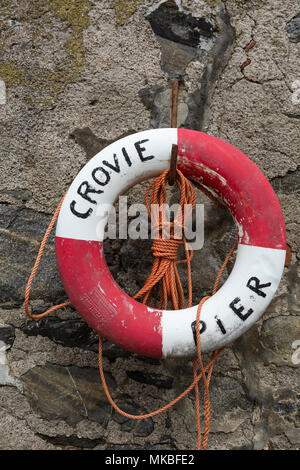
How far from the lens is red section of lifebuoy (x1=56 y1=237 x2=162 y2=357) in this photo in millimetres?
1008

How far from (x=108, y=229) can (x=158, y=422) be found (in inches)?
22.3

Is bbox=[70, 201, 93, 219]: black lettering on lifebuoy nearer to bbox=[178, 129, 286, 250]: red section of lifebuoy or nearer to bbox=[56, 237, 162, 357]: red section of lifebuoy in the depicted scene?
bbox=[56, 237, 162, 357]: red section of lifebuoy

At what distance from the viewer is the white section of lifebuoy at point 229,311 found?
100cm

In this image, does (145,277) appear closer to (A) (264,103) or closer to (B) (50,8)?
(A) (264,103)

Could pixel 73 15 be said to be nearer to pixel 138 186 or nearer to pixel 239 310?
pixel 138 186

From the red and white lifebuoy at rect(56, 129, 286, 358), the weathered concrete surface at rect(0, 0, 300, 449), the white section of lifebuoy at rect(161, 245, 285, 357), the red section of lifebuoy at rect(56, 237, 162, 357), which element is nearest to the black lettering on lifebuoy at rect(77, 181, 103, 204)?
the red and white lifebuoy at rect(56, 129, 286, 358)

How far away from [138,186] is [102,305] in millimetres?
383

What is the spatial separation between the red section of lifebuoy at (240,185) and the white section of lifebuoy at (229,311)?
0.13 ft

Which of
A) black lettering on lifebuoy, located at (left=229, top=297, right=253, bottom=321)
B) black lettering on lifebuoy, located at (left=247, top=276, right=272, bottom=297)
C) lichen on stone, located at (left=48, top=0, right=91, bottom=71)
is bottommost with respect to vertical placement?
black lettering on lifebuoy, located at (left=229, top=297, right=253, bottom=321)

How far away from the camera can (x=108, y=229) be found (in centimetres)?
121

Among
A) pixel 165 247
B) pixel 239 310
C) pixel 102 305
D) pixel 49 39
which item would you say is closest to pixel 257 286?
pixel 239 310

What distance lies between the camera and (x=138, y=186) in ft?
4.03

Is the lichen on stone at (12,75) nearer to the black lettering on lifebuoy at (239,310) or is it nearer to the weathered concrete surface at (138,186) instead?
the weathered concrete surface at (138,186)

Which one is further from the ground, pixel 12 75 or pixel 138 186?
pixel 12 75
